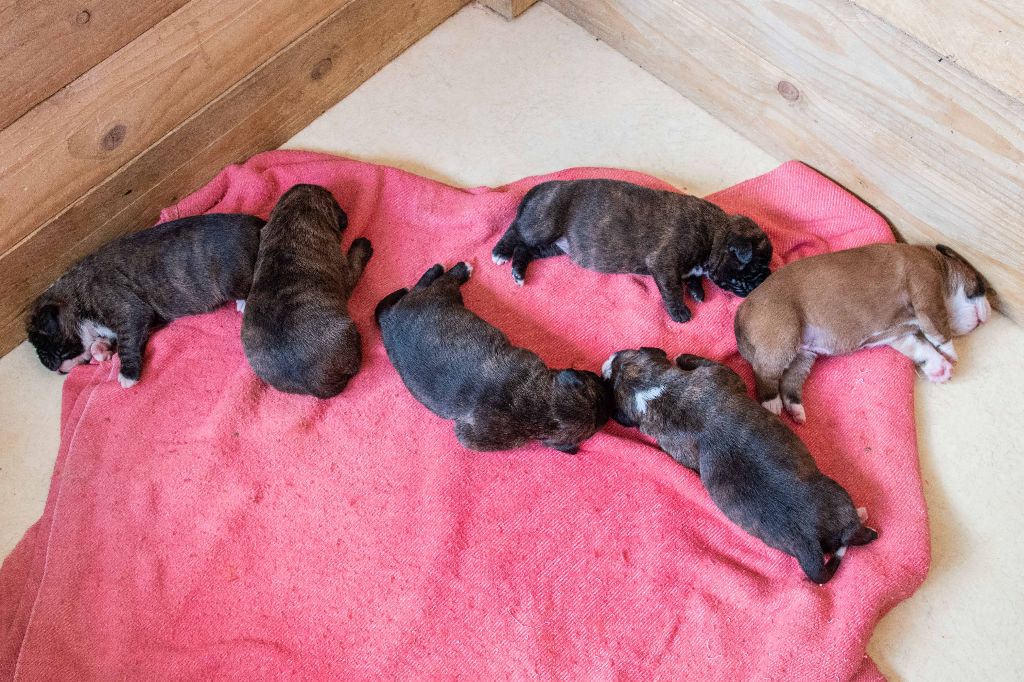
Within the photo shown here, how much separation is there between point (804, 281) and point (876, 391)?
507 mm

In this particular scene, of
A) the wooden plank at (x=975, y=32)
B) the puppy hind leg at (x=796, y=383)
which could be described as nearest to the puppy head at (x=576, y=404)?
the puppy hind leg at (x=796, y=383)

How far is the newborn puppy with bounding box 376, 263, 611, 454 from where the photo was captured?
9.61 feet

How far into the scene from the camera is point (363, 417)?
327cm

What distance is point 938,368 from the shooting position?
126 inches

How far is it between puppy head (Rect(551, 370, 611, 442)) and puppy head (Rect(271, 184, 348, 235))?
120 cm

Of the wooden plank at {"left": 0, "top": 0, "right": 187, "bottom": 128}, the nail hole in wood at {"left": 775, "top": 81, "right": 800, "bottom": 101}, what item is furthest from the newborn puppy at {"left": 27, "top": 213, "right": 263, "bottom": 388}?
the nail hole in wood at {"left": 775, "top": 81, "right": 800, "bottom": 101}

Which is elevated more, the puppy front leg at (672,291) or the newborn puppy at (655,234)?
the newborn puppy at (655,234)

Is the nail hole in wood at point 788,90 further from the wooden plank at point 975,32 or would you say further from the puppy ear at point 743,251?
the puppy ear at point 743,251

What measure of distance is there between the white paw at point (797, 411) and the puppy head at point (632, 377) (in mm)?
489

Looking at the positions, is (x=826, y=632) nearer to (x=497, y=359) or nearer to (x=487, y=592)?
(x=487, y=592)

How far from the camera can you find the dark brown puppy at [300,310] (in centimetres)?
309

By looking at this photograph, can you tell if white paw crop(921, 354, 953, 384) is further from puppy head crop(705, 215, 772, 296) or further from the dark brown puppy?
the dark brown puppy

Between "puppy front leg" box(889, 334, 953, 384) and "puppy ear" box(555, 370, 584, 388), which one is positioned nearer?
"puppy ear" box(555, 370, 584, 388)

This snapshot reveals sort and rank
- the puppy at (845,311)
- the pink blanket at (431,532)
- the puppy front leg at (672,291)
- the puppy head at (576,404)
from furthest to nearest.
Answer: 1. the puppy front leg at (672,291)
2. the puppy at (845,311)
3. the puppy head at (576,404)
4. the pink blanket at (431,532)
